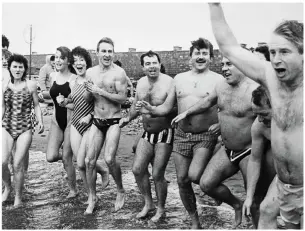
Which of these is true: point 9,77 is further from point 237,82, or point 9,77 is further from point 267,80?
point 267,80

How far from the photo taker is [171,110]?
6.11 m

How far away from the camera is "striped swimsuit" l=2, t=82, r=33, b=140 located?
6.81 meters

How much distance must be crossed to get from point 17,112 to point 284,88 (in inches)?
177

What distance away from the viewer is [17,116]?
6.84 meters

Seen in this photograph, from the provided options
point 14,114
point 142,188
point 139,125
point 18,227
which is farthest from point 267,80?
point 139,125

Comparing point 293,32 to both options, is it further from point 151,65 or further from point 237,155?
point 151,65

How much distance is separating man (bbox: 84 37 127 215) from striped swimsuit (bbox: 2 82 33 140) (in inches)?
35.7

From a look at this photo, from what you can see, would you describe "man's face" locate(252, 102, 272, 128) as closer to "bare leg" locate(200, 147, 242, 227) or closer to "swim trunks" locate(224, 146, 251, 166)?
"swim trunks" locate(224, 146, 251, 166)

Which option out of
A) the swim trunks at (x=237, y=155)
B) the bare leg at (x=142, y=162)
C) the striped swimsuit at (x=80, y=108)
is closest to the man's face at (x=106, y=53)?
the striped swimsuit at (x=80, y=108)

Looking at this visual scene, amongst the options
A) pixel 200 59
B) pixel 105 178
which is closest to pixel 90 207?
pixel 105 178

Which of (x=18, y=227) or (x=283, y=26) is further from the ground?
(x=283, y=26)

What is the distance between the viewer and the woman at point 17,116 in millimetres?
6758

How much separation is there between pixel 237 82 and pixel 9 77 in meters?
3.61

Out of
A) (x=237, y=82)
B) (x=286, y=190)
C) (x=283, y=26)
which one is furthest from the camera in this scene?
(x=237, y=82)
